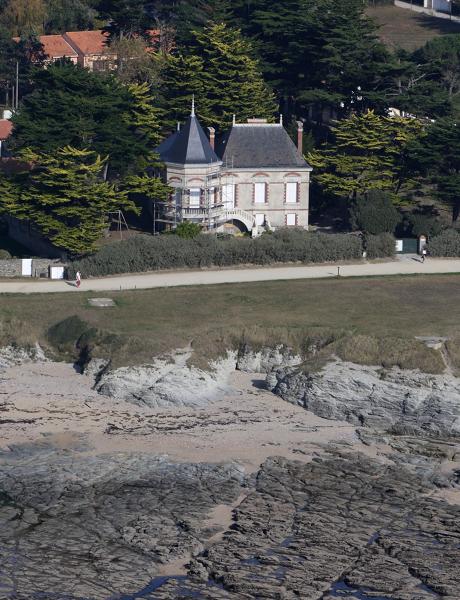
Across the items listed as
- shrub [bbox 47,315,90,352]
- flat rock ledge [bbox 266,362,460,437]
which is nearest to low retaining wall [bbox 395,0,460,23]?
shrub [bbox 47,315,90,352]

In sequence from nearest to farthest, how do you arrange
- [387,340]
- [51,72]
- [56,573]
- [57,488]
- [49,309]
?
1. [56,573]
2. [57,488]
3. [387,340]
4. [49,309]
5. [51,72]

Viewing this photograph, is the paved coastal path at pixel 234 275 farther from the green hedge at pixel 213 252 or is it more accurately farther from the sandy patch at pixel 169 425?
the sandy patch at pixel 169 425

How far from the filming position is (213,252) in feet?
282

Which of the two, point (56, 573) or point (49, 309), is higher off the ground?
point (49, 309)

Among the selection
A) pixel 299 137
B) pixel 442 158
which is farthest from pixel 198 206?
pixel 442 158

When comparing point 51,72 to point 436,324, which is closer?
point 436,324

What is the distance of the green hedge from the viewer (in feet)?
276

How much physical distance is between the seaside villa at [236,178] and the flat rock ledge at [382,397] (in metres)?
27.1

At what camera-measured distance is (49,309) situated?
249 feet

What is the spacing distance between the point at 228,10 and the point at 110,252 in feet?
129

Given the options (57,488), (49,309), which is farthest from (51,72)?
(57,488)

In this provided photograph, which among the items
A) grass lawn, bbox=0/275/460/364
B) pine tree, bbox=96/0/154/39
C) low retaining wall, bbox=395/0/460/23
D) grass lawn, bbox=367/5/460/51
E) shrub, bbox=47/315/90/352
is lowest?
shrub, bbox=47/315/90/352

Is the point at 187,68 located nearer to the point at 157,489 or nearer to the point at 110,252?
the point at 110,252

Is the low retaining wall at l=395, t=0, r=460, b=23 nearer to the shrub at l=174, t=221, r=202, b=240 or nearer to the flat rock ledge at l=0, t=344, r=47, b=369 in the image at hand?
the shrub at l=174, t=221, r=202, b=240
